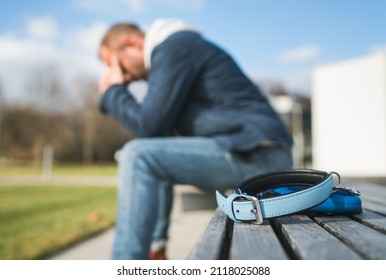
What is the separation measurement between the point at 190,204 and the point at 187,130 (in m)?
2.10

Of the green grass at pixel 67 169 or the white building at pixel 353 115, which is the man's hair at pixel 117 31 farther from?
the green grass at pixel 67 169

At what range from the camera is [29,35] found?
3051mm

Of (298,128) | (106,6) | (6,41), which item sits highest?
(106,6)

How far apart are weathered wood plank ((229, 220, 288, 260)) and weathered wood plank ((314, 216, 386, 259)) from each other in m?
0.12

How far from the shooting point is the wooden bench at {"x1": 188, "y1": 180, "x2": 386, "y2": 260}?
1.93 ft

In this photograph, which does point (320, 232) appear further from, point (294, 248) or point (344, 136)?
point (344, 136)

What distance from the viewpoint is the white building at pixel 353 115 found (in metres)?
5.96

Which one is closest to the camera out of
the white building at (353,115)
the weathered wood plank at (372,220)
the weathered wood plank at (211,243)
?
the weathered wood plank at (211,243)

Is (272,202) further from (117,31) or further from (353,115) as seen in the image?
(353,115)

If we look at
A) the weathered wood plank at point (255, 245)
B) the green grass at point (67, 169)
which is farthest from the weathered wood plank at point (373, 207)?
the green grass at point (67, 169)

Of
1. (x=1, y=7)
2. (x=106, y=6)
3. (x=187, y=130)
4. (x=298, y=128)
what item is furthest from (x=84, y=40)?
(x=298, y=128)

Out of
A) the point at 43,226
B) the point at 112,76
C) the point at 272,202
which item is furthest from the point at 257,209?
the point at 43,226

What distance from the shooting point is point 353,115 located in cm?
633

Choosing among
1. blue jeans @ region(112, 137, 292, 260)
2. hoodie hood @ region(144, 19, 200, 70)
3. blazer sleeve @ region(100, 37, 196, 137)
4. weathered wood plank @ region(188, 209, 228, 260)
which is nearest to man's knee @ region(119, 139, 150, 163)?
blue jeans @ region(112, 137, 292, 260)
